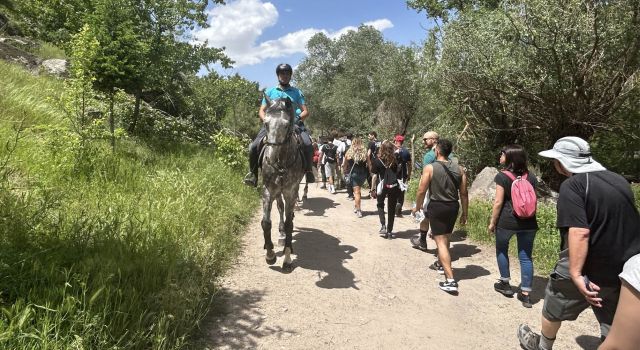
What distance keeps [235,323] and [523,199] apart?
4155 millimetres

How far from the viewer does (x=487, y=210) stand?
8.85 metres

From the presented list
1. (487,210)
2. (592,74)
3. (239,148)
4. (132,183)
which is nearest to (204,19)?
(239,148)

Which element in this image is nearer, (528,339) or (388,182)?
(528,339)

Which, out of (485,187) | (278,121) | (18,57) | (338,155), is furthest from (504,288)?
(18,57)

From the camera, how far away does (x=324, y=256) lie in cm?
663

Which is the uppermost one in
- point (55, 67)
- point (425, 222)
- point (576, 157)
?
point (55, 67)

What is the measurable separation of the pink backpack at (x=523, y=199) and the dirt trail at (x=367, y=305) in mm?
1355

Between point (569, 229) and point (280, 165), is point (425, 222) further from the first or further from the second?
point (569, 229)

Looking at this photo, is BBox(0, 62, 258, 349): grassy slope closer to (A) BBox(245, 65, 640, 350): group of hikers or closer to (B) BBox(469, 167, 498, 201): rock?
(A) BBox(245, 65, 640, 350): group of hikers

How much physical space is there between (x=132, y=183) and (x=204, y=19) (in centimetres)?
826

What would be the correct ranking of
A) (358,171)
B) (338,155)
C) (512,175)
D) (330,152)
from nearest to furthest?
(512,175)
(358,171)
(330,152)
(338,155)

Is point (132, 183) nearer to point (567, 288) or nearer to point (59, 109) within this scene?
point (59, 109)

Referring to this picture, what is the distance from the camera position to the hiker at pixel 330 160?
1364 cm

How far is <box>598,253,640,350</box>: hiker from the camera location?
6.61 feet
